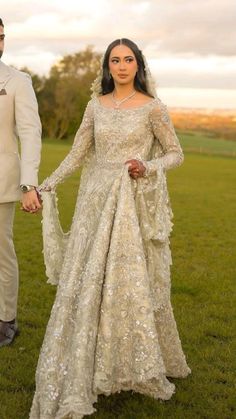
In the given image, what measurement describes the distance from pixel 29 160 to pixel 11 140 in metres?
0.35

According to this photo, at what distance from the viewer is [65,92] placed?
73.6 m

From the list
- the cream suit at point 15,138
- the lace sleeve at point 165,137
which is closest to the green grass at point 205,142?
the cream suit at point 15,138

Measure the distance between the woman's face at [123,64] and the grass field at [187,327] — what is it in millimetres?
2324

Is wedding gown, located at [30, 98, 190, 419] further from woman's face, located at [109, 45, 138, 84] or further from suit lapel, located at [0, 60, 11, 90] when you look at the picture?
suit lapel, located at [0, 60, 11, 90]

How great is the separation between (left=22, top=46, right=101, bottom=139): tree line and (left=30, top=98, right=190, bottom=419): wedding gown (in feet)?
220

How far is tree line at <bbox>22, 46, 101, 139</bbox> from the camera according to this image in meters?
73.6

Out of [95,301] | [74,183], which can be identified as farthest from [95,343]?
[74,183]

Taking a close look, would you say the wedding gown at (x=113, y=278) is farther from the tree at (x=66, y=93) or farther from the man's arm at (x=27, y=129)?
the tree at (x=66, y=93)

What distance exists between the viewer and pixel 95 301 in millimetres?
4301

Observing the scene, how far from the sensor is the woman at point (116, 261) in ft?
14.0

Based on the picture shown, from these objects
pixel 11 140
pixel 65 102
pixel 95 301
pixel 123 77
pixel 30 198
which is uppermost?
pixel 123 77

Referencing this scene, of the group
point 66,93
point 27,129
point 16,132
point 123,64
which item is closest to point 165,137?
point 123,64

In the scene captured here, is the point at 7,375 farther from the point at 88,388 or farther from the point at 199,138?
the point at 199,138

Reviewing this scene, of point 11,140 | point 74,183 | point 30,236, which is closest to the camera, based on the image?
point 11,140
